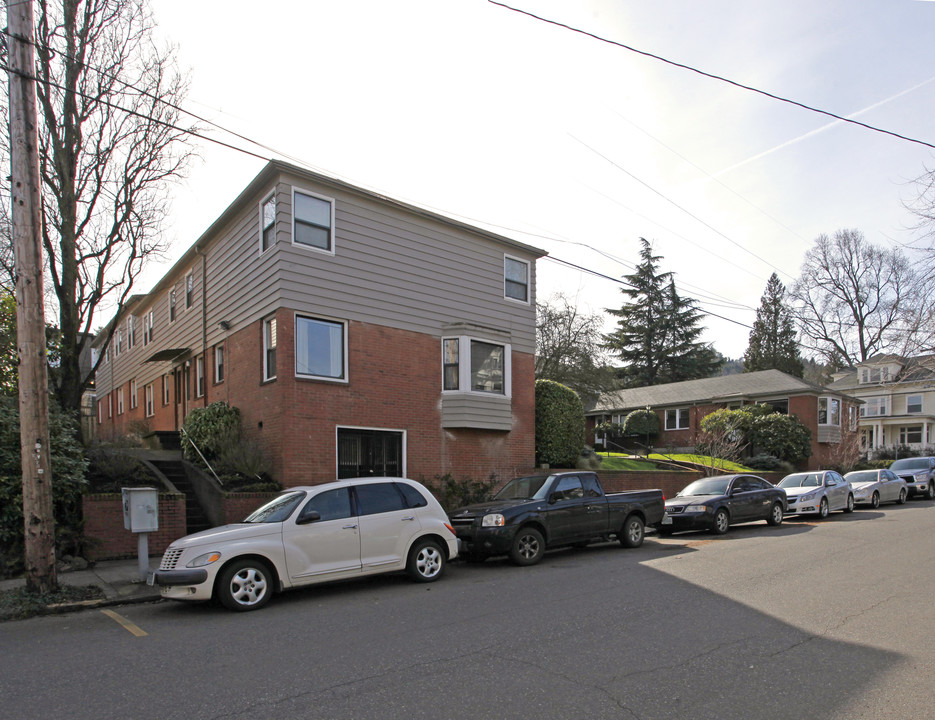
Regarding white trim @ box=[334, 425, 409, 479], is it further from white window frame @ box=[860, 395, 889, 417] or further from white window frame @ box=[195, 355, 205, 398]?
white window frame @ box=[860, 395, 889, 417]

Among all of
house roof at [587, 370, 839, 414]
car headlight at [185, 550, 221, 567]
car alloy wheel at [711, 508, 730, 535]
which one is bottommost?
car alloy wheel at [711, 508, 730, 535]

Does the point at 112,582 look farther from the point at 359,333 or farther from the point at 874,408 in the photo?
the point at 874,408

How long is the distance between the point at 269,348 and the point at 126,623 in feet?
27.0

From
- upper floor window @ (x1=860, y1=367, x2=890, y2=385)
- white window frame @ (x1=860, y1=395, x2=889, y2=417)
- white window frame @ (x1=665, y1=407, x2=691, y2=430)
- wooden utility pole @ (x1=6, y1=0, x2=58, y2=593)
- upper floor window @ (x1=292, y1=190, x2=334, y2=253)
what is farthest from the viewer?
white window frame @ (x1=860, y1=395, x2=889, y2=417)

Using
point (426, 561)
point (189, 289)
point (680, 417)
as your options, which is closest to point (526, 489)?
point (426, 561)

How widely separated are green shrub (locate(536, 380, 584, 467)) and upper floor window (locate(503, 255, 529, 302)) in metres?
2.85

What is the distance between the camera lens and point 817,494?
19156 millimetres

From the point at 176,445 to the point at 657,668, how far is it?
54.8 feet

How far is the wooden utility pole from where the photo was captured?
27.9 feet

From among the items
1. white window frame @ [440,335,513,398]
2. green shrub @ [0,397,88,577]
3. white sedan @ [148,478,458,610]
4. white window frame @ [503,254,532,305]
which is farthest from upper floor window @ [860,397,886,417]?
green shrub @ [0,397,88,577]

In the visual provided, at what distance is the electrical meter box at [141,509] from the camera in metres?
10.2

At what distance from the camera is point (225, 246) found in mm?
17844

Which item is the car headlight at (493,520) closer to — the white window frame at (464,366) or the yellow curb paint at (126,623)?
the yellow curb paint at (126,623)

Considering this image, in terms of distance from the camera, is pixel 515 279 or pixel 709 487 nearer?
pixel 709 487
